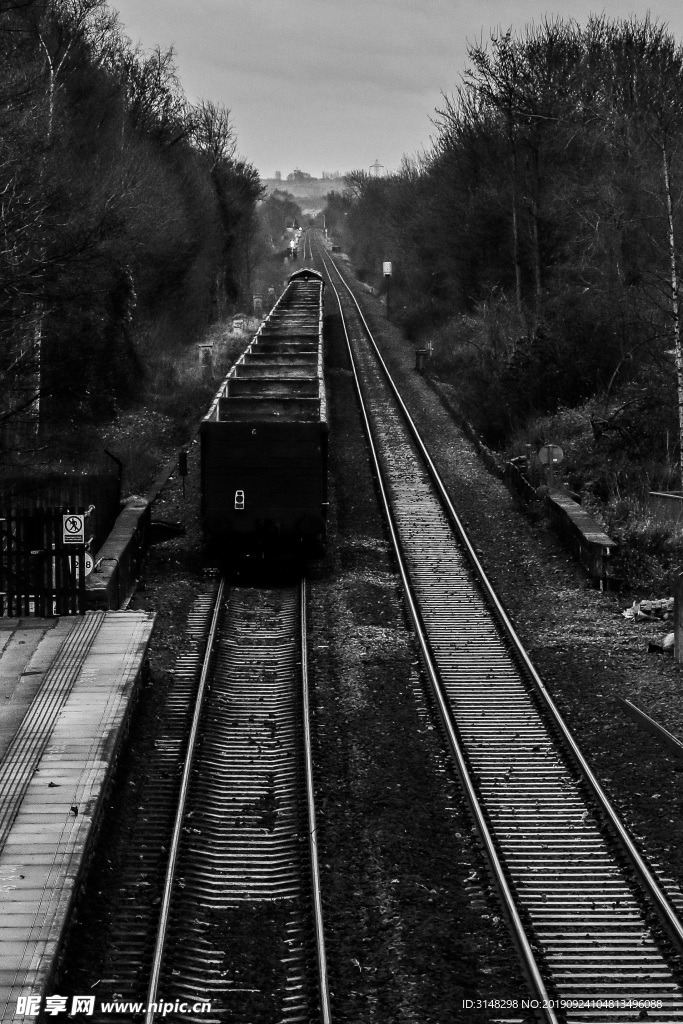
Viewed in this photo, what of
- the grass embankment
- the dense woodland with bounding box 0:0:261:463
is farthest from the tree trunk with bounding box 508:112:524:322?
the dense woodland with bounding box 0:0:261:463

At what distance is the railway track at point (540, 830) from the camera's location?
280 inches

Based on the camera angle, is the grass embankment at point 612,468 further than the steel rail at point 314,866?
Yes

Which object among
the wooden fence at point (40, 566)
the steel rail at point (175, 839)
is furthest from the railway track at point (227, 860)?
the wooden fence at point (40, 566)

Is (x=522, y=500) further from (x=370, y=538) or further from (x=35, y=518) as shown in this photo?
(x=35, y=518)

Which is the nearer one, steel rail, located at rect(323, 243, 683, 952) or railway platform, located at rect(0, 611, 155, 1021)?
railway platform, located at rect(0, 611, 155, 1021)

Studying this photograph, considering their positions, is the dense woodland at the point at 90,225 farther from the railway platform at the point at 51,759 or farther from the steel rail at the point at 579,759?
the steel rail at the point at 579,759

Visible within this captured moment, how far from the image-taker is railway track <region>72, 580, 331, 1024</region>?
23.0ft

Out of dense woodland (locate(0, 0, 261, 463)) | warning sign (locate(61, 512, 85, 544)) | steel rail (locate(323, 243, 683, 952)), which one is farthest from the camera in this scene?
dense woodland (locate(0, 0, 261, 463))

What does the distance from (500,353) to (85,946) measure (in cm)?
2760

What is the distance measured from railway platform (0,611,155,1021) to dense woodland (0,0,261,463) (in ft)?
15.8

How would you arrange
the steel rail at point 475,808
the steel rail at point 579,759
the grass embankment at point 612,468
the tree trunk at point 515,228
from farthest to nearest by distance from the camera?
the tree trunk at point 515,228
the grass embankment at point 612,468
the steel rail at point 579,759
the steel rail at point 475,808

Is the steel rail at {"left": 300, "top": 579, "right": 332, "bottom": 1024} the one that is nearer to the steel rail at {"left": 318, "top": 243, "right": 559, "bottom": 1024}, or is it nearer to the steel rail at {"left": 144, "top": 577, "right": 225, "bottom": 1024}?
the steel rail at {"left": 144, "top": 577, "right": 225, "bottom": 1024}

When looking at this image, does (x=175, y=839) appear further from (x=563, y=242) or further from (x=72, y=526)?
(x=563, y=242)

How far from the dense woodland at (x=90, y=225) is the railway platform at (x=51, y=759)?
4827 millimetres
